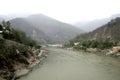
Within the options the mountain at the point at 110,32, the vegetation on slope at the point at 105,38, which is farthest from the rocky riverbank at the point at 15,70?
the mountain at the point at 110,32

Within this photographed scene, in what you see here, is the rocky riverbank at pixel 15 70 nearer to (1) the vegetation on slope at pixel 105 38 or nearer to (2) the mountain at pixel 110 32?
(1) the vegetation on slope at pixel 105 38

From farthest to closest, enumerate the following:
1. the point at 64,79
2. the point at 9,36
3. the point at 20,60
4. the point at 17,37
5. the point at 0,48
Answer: the point at 17,37 < the point at 9,36 < the point at 20,60 < the point at 0,48 < the point at 64,79

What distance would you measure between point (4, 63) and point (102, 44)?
7915 centimetres

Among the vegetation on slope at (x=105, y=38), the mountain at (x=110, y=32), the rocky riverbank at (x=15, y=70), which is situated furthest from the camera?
the mountain at (x=110, y=32)

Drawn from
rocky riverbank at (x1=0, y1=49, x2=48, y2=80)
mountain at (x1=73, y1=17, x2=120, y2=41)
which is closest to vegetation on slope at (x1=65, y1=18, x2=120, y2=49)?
mountain at (x1=73, y1=17, x2=120, y2=41)

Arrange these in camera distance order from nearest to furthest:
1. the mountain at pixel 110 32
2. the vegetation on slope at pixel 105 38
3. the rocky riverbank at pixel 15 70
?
the rocky riverbank at pixel 15 70
the vegetation on slope at pixel 105 38
the mountain at pixel 110 32

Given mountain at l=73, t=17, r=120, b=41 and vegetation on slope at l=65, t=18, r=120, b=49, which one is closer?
vegetation on slope at l=65, t=18, r=120, b=49

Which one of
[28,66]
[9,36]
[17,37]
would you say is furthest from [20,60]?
[17,37]

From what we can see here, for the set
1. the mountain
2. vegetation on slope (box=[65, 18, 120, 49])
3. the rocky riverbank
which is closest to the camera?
the rocky riverbank

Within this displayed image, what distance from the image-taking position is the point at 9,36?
7862 centimetres

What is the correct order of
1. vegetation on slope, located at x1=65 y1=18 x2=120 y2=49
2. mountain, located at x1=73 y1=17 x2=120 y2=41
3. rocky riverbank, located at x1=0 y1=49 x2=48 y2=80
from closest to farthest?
rocky riverbank, located at x1=0 y1=49 x2=48 y2=80 → vegetation on slope, located at x1=65 y1=18 x2=120 y2=49 → mountain, located at x1=73 y1=17 x2=120 y2=41

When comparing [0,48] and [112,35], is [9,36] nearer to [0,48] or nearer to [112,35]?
[0,48]

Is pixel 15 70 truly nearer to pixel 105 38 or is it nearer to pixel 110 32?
pixel 105 38

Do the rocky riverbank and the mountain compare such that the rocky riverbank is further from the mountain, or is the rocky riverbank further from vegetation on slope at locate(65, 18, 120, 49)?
the mountain
